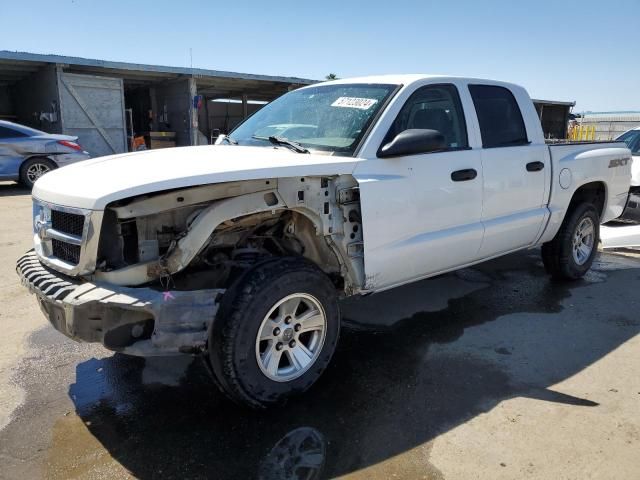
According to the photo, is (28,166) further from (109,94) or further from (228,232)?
(228,232)

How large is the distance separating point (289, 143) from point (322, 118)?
0.38 metres

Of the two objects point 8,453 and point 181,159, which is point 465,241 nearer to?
point 181,159

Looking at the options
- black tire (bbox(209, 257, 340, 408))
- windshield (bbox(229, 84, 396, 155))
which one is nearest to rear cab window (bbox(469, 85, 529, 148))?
windshield (bbox(229, 84, 396, 155))

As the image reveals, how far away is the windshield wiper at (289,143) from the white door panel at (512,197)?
4.97ft

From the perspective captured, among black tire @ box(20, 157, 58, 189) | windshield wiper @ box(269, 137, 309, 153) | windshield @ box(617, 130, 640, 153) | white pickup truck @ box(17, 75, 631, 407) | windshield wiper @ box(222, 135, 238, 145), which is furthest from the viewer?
black tire @ box(20, 157, 58, 189)

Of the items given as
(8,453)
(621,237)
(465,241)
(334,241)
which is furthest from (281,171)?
(621,237)

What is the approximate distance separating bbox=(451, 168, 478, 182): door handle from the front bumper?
2.01m

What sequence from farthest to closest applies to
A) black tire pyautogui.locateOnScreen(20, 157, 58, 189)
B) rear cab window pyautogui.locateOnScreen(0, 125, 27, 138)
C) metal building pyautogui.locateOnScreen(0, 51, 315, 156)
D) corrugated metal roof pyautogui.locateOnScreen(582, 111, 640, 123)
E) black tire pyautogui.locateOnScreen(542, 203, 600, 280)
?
corrugated metal roof pyautogui.locateOnScreen(582, 111, 640, 123) < metal building pyautogui.locateOnScreen(0, 51, 315, 156) < black tire pyautogui.locateOnScreen(20, 157, 58, 189) < rear cab window pyautogui.locateOnScreen(0, 125, 27, 138) < black tire pyautogui.locateOnScreen(542, 203, 600, 280)

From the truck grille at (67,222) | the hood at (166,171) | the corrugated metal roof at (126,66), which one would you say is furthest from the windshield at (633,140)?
the corrugated metal roof at (126,66)

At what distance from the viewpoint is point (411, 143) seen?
332 cm

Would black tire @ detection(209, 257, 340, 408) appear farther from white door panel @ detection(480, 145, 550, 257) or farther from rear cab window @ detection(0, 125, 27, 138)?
rear cab window @ detection(0, 125, 27, 138)

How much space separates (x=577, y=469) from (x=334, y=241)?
1.80 meters

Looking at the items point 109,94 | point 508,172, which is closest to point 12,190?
point 109,94

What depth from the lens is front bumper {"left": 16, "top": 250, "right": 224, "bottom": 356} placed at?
2.57m
